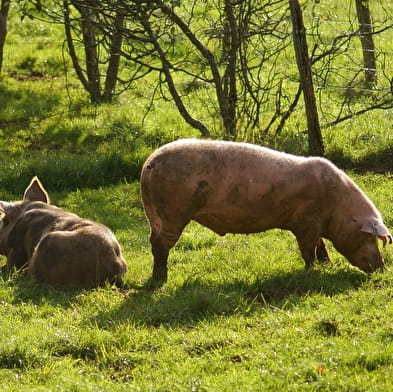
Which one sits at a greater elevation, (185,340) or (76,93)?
(76,93)

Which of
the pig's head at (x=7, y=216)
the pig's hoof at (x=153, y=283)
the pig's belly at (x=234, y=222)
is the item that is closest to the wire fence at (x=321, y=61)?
the pig's head at (x=7, y=216)

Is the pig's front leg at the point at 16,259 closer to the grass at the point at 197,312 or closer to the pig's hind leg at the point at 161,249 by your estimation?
the grass at the point at 197,312

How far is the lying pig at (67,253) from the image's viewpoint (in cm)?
829

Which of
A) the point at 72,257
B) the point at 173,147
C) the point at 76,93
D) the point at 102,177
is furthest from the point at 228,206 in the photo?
the point at 76,93

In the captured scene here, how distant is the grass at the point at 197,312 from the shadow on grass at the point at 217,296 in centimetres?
1

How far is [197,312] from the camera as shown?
7.32 metres

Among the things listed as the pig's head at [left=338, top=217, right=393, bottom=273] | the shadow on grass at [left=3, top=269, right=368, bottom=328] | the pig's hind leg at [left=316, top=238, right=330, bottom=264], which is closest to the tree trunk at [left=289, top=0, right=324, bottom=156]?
the pig's hind leg at [left=316, top=238, right=330, bottom=264]

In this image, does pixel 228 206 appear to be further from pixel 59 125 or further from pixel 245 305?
pixel 59 125

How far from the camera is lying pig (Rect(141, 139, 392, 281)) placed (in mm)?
8164

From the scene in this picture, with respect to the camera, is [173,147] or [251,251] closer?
[173,147]

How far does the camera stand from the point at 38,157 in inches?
507

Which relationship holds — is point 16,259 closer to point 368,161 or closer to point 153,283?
point 153,283

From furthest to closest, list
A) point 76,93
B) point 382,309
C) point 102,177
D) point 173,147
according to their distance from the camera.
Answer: point 76,93, point 102,177, point 173,147, point 382,309

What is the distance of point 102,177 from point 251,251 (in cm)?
348
